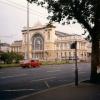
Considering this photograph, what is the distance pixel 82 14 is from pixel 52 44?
4820 inches

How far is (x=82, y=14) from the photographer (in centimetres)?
1733

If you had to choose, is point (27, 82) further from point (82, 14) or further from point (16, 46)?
point (16, 46)

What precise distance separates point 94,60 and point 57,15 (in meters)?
3.50

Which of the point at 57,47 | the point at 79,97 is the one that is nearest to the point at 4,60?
the point at 79,97

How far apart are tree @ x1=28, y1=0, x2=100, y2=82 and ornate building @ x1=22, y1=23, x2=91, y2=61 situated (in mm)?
103636

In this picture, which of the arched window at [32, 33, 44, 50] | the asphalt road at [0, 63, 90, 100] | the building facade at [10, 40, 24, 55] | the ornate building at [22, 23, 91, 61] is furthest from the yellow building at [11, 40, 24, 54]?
the asphalt road at [0, 63, 90, 100]

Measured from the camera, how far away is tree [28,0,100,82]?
16.9 m

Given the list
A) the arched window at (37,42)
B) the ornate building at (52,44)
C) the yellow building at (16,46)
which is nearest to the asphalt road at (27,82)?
the ornate building at (52,44)

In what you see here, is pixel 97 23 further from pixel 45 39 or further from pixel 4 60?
pixel 45 39

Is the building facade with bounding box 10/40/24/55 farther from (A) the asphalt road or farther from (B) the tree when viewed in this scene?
(B) the tree

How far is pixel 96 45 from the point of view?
18.0 metres

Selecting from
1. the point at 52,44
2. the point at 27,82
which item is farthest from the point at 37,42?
the point at 27,82

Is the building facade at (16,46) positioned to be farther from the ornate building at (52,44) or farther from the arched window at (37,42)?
the arched window at (37,42)

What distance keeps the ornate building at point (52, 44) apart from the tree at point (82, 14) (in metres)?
104
